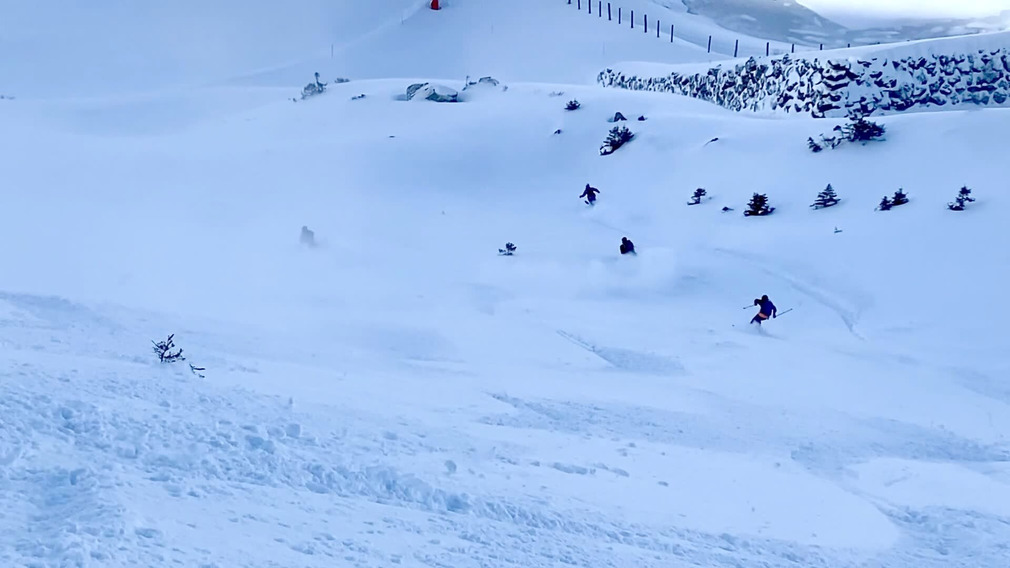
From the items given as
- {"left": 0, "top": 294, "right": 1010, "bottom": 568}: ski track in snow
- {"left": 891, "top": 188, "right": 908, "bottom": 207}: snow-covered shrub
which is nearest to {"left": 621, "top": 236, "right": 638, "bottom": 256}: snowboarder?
{"left": 891, "top": 188, "right": 908, "bottom": 207}: snow-covered shrub

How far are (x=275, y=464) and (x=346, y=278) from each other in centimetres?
791

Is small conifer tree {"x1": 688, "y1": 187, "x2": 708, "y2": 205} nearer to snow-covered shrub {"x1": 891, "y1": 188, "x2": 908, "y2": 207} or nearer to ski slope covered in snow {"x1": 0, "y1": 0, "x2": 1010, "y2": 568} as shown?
ski slope covered in snow {"x1": 0, "y1": 0, "x2": 1010, "y2": 568}

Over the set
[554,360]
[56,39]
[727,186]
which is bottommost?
[554,360]

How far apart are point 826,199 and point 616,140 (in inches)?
238

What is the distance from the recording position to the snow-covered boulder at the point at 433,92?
24.3m

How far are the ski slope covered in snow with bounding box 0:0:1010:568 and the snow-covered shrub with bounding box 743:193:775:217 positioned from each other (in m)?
0.23

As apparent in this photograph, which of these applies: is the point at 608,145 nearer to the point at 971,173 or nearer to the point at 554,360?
the point at 971,173

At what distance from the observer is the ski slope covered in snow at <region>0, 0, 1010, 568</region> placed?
4.90m

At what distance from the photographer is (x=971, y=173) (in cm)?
1355

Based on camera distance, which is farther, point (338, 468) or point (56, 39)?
point (56, 39)

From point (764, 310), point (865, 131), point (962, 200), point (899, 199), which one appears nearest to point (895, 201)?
point (899, 199)

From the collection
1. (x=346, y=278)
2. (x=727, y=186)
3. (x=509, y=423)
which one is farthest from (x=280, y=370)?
(x=727, y=186)

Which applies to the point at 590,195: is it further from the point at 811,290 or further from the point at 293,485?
the point at 293,485

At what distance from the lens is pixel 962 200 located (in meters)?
12.8
